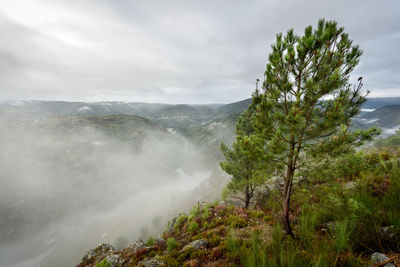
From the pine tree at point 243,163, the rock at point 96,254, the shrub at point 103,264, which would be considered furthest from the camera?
the rock at point 96,254

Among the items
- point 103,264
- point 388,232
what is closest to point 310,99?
point 388,232

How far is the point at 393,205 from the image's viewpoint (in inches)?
157

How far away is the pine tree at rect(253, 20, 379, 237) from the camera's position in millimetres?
4324

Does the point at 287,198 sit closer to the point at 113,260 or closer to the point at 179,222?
the point at 179,222

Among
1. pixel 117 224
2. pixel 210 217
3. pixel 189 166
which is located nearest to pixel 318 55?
pixel 210 217

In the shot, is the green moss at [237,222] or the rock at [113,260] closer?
the rock at [113,260]

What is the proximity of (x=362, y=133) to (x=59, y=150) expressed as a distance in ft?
705

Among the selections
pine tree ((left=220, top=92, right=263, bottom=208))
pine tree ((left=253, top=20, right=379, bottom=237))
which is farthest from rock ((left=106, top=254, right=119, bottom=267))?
pine tree ((left=253, top=20, right=379, bottom=237))

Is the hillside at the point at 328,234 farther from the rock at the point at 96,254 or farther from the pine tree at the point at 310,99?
the rock at the point at 96,254

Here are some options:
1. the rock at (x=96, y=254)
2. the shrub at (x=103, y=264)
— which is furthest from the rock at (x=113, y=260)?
the rock at (x=96, y=254)

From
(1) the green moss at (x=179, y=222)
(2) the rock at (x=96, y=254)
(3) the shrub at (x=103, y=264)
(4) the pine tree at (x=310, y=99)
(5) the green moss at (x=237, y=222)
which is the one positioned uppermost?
(4) the pine tree at (x=310, y=99)

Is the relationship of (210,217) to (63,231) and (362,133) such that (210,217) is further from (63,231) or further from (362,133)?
(63,231)

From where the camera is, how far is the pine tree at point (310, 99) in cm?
432

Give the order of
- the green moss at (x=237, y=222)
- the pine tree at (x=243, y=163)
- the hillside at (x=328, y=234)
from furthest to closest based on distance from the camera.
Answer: the pine tree at (x=243, y=163) → the green moss at (x=237, y=222) → the hillside at (x=328, y=234)
